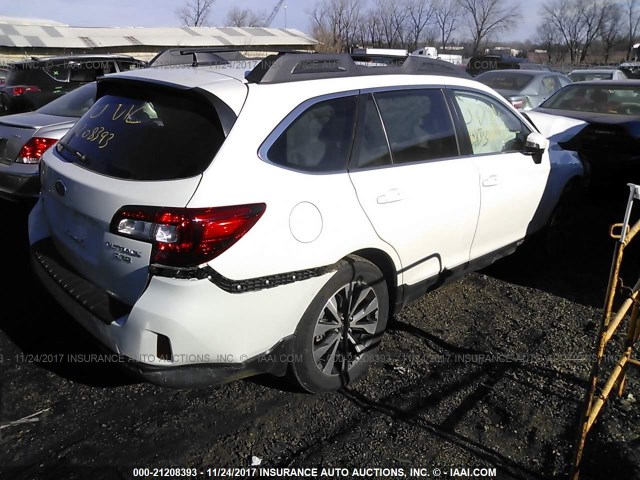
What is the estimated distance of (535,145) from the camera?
4.14 metres

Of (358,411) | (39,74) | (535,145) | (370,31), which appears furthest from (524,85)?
(370,31)

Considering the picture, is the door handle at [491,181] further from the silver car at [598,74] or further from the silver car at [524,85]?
the silver car at [598,74]

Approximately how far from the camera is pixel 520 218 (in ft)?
14.0

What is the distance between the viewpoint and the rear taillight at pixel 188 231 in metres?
2.30

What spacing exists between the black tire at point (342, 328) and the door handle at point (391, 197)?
0.35 m

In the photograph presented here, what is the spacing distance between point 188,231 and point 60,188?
1039 millimetres

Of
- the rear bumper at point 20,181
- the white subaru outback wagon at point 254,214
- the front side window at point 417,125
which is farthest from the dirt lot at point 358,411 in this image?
the rear bumper at point 20,181

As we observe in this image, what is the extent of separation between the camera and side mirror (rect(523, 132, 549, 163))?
414cm

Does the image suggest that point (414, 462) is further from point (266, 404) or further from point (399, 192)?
point (399, 192)

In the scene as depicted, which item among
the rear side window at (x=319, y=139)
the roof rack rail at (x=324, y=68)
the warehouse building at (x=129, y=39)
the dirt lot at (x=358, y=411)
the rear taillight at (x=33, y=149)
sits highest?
the warehouse building at (x=129, y=39)

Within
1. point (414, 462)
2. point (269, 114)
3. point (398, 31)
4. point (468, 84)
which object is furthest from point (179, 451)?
point (398, 31)

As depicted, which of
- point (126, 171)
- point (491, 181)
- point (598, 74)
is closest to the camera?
point (126, 171)

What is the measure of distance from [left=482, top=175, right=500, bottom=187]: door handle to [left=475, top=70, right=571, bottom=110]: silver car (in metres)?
6.93

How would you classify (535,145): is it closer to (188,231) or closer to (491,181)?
(491,181)
